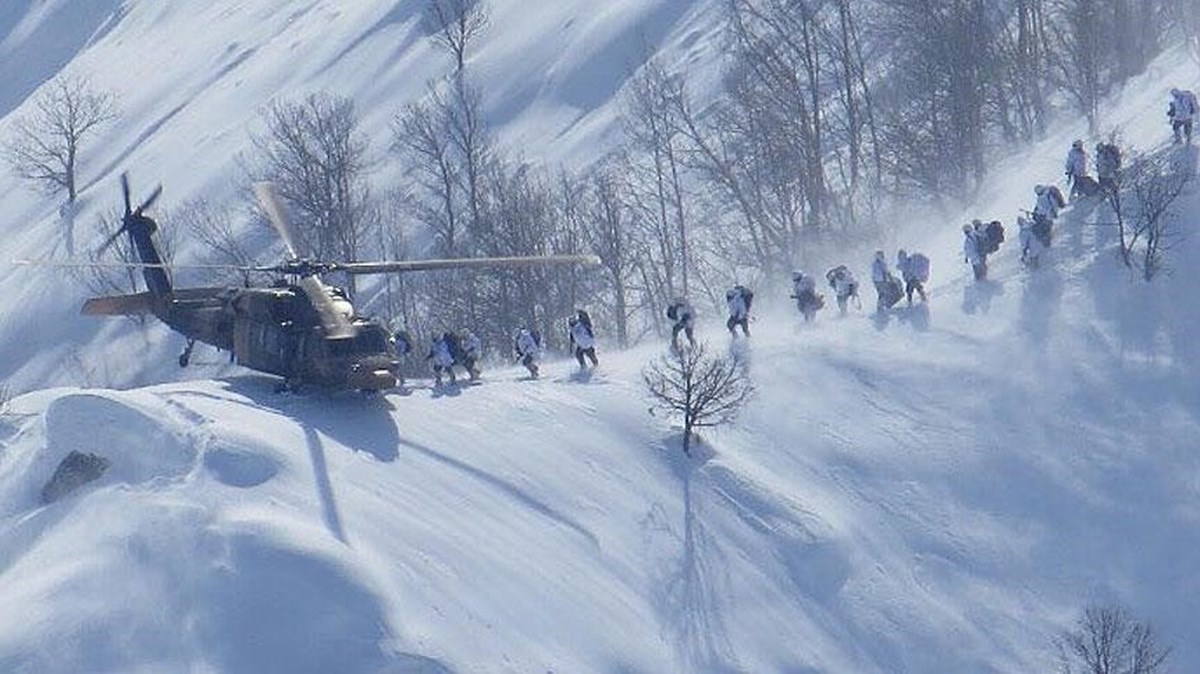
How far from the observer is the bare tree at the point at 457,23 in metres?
83.8

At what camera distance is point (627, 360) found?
153 ft

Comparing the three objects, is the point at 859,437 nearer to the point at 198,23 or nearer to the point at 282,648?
the point at 282,648

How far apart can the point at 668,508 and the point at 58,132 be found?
197 feet

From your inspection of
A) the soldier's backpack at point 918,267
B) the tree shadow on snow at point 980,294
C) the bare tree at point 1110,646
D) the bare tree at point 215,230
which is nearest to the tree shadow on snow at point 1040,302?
the tree shadow on snow at point 980,294

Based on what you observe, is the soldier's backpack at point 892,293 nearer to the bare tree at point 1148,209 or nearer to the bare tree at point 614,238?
the bare tree at point 1148,209

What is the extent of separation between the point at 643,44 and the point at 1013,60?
14.8 metres

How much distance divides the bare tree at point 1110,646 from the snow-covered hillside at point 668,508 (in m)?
0.44

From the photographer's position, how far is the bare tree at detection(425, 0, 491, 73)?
8381 cm

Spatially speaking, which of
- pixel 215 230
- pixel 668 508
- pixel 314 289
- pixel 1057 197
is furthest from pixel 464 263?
pixel 215 230

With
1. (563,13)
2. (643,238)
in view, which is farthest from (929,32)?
(563,13)

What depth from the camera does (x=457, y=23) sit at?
8812 centimetres

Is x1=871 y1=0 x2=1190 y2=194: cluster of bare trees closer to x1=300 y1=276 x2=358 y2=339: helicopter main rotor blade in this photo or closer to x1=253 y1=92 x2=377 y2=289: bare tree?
x1=253 y1=92 x2=377 y2=289: bare tree

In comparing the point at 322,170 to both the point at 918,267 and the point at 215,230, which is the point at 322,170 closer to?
the point at 215,230

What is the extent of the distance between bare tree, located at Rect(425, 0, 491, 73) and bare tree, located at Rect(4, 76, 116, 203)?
14.3 metres
